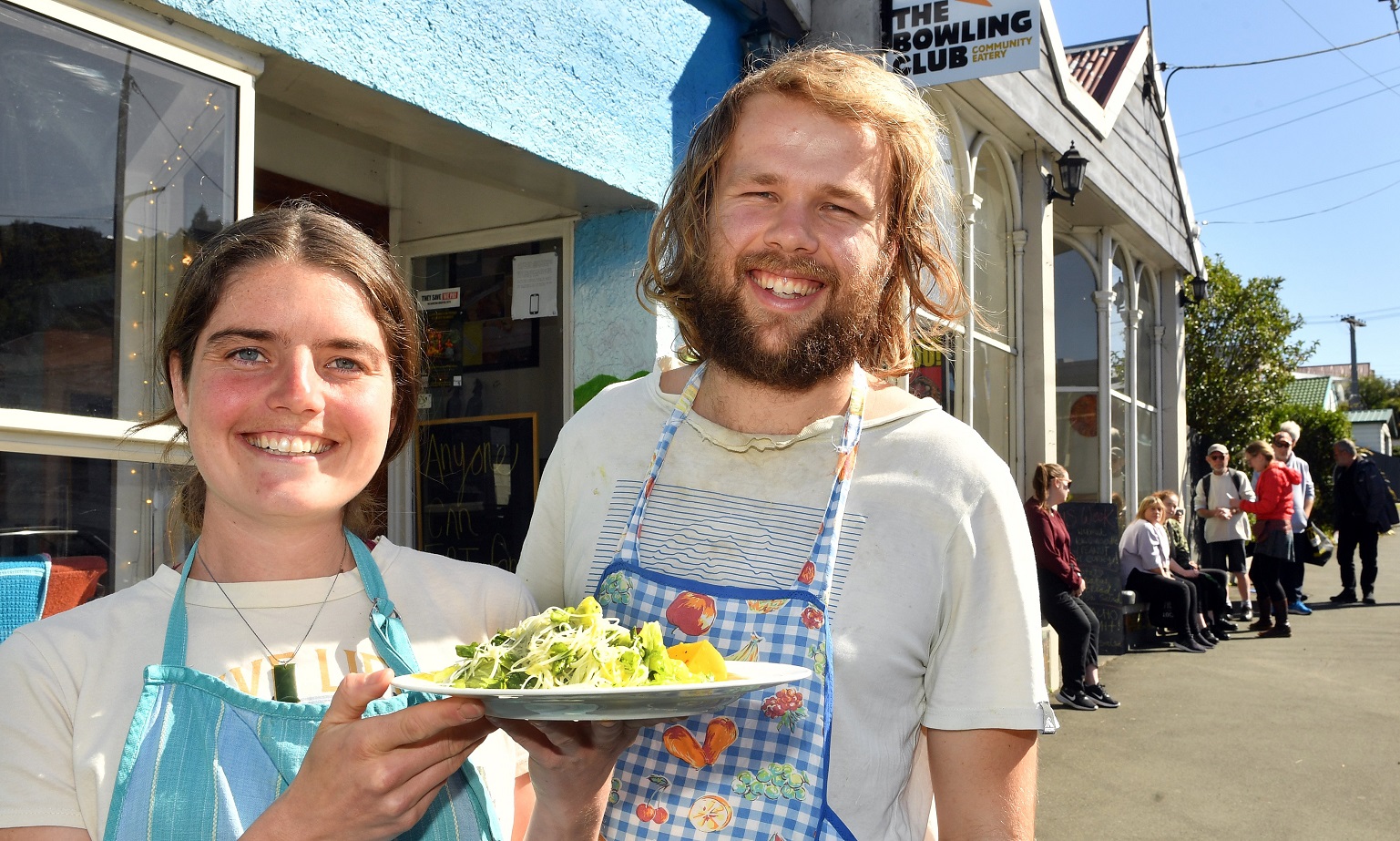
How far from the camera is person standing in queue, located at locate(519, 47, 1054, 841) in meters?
1.70

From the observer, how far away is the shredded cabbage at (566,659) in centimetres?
142

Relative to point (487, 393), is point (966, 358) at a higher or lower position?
higher

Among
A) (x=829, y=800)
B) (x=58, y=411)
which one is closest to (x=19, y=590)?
(x=58, y=411)

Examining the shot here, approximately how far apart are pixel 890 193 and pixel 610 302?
3.04 m

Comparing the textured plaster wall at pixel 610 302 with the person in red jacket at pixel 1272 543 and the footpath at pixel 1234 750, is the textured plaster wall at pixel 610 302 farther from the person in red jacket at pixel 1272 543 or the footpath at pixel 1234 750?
the person in red jacket at pixel 1272 543

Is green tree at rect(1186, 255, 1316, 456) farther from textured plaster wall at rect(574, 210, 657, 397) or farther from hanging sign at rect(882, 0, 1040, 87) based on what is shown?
textured plaster wall at rect(574, 210, 657, 397)

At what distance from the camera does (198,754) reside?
1474 millimetres

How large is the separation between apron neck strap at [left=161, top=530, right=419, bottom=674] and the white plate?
247 mm

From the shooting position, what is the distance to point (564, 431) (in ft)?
6.98

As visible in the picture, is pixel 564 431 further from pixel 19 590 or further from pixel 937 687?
pixel 19 590

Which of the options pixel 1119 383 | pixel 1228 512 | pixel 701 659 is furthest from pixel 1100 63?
pixel 701 659

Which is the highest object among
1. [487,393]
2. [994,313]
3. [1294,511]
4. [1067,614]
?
[994,313]

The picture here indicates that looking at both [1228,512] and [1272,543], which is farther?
[1228,512]

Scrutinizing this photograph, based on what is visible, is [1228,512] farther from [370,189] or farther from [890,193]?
[890,193]
